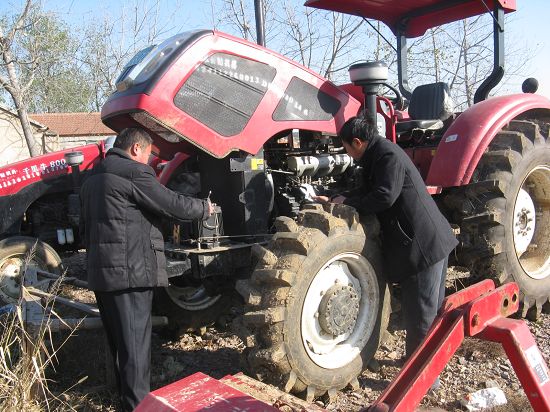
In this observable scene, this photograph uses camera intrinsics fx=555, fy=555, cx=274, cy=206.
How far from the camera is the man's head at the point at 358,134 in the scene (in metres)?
3.43

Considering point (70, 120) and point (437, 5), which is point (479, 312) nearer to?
point (437, 5)

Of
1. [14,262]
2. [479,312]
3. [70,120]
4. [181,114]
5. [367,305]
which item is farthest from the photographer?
[70,120]

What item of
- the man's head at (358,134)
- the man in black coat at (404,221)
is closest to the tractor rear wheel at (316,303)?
the man in black coat at (404,221)

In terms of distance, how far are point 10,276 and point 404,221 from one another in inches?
182

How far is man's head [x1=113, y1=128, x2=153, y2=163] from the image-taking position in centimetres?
324

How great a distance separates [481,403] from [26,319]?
2764 millimetres

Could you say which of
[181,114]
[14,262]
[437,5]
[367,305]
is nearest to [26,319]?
[181,114]

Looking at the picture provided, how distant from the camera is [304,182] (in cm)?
411

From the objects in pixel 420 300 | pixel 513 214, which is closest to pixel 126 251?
pixel 420 300

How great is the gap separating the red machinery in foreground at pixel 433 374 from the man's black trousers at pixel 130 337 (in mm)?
943

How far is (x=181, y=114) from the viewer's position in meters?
3.33

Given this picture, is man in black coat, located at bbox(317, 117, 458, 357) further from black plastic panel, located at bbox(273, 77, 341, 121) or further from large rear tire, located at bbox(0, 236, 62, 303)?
large rear tire, located at bbox(0, 236, 62, 303)

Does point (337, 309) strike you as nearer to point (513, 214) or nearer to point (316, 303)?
point (316, 303)

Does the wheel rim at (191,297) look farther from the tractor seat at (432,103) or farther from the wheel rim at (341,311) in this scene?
the tractor seat at (432,103)
